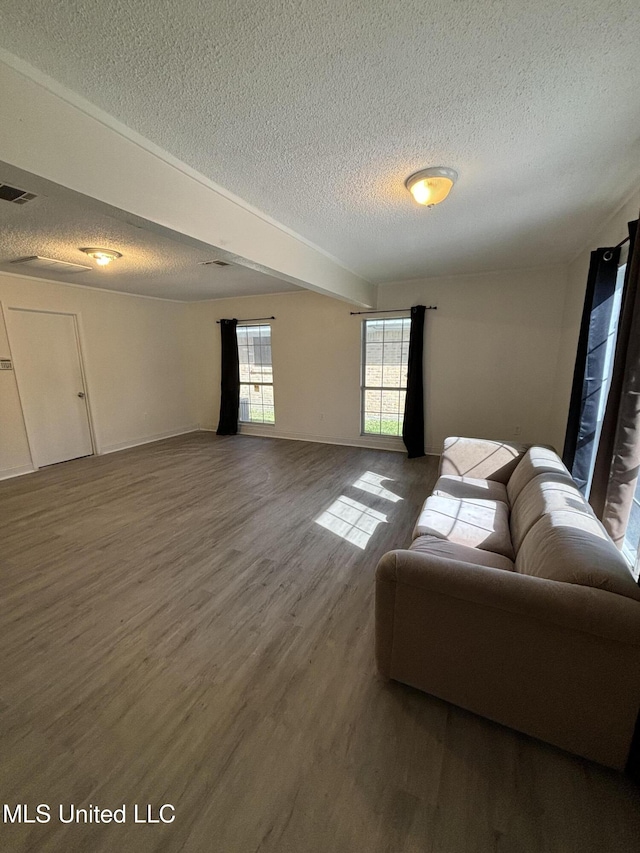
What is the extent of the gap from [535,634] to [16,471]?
563cm

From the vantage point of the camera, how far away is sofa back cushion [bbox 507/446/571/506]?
2.29 metres

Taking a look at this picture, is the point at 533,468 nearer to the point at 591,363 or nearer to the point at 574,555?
the point at 591,363

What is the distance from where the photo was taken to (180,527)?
9.64ft

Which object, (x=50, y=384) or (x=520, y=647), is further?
(x=50, y=384)

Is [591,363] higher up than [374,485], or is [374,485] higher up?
[591,363]

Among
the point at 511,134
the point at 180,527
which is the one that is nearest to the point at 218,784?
the point at 180,527

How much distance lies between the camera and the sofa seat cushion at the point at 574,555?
116cm

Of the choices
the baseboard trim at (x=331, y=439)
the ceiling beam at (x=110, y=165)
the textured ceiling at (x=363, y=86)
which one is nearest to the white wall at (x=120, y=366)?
the baseboard trim at (x=331, y=439)

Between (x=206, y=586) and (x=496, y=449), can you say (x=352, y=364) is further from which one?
(x=206, y=586)

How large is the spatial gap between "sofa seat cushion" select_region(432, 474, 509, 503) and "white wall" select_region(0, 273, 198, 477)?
16.8 feet

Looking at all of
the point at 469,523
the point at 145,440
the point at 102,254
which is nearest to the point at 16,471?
the point at 145,440

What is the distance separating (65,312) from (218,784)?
5.54 m

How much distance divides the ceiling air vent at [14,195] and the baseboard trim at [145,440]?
3878 millimetres

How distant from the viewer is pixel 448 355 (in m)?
4.72
